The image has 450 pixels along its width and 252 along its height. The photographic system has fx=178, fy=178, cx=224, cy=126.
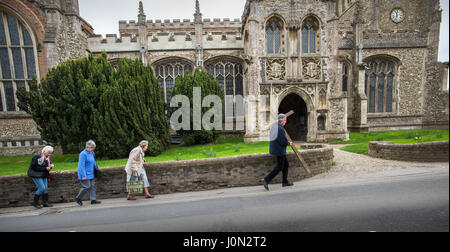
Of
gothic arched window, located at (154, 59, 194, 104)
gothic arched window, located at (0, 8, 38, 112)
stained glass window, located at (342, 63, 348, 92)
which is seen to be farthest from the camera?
stained glass window, located at (342, 63, 348, 92)

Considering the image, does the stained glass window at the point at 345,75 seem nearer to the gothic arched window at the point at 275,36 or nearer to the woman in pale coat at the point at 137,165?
the gothic arched window at the point at 275,36

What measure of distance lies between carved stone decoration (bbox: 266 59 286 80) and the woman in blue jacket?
34.1 feet

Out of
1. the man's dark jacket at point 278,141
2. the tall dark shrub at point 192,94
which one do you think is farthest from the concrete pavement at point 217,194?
the tall dark shrub at point 192,94

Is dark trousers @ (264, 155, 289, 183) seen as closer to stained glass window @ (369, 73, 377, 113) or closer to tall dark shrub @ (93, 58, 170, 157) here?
tall dark shrub @ (93, 58, 170, 157)

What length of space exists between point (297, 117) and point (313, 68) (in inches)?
146

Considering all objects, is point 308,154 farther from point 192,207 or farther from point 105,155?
point 105,155

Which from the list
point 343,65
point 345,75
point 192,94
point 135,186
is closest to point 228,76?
point 192,94

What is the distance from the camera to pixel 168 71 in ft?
49.8

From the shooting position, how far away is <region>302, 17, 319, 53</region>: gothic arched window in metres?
11.7

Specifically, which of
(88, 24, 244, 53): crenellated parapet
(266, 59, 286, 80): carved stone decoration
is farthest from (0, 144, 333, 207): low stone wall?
(88, 24, 244, 53): crenellated parapet

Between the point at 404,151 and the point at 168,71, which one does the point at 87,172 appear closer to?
the point at 404,151

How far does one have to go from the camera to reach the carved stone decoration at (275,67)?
11.8 metres

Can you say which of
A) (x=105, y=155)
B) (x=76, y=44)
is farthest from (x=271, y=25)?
(x=76, y=44)

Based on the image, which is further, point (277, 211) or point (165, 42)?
point (165, 42)
